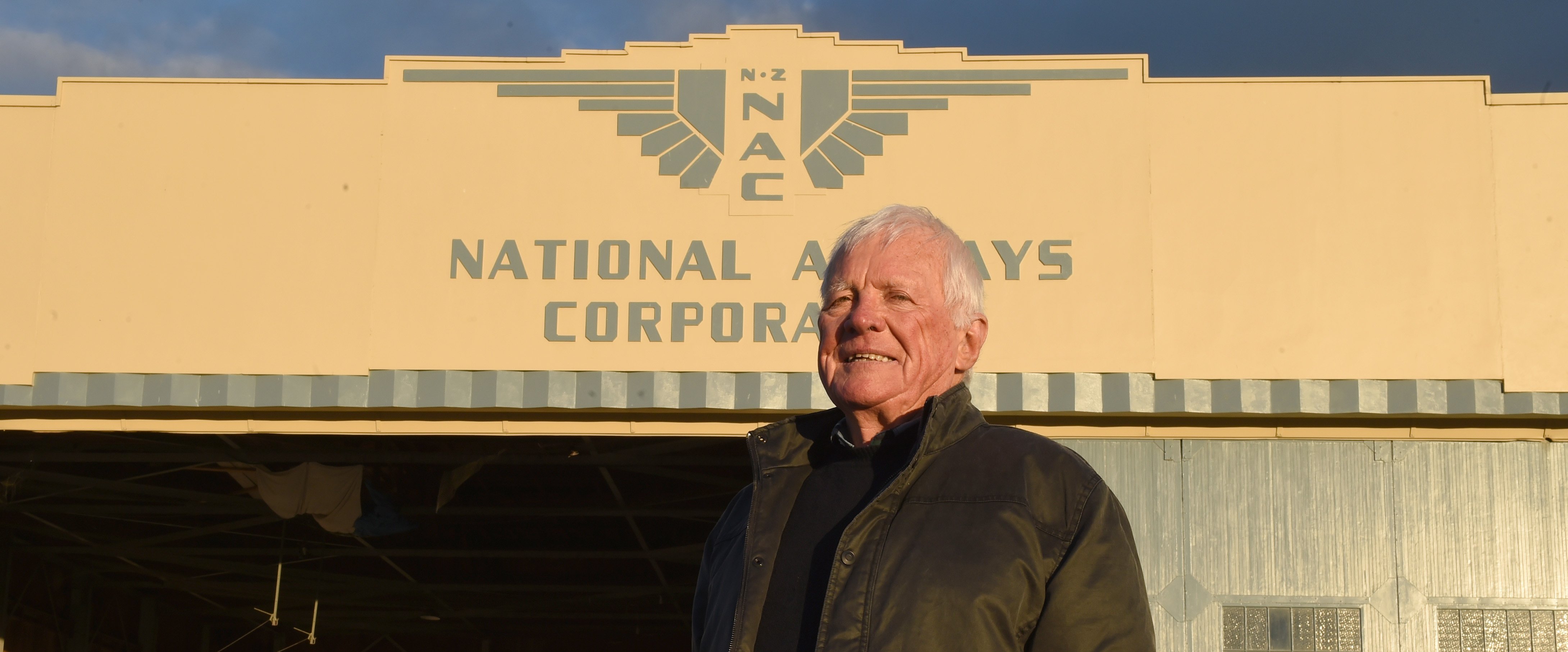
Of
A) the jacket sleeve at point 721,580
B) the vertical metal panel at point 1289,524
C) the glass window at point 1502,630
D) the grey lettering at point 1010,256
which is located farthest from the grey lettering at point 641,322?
the jacket sleeve at point 721,580

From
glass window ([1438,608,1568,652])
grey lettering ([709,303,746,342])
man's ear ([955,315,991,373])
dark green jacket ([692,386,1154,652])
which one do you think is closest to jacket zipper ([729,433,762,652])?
dark green jacket ([692,386,1154,652])

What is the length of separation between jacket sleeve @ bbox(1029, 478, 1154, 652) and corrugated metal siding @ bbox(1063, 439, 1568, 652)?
713cm

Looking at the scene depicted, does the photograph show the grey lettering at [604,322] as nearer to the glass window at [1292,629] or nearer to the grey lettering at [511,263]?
the grey lettering at [511,263]

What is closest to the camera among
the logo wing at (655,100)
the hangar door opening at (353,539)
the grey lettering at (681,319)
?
the grey lettering at (681,319)

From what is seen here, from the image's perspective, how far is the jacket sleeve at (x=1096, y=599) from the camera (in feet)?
9.01

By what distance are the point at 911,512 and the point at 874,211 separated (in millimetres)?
8161

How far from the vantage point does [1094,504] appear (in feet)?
9.41

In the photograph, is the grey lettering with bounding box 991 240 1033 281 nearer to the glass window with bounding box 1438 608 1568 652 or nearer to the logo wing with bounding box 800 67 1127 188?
the logo wing with bounding box 800 67 1127 188

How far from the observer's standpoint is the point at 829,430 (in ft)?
10.9

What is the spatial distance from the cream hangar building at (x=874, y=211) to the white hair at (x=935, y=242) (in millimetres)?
6750

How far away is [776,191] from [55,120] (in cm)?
580

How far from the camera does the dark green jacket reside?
2.74 meters

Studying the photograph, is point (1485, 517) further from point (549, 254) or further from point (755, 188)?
point (549, 254)

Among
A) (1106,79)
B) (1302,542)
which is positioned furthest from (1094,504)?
(1106,79)
